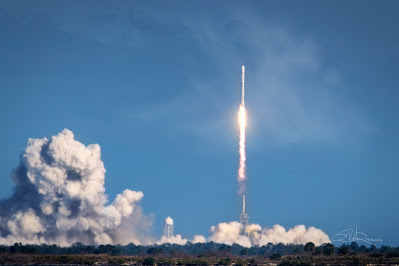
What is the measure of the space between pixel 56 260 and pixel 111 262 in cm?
1760

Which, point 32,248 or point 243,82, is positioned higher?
point 243,82

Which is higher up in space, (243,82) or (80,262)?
(243,82)

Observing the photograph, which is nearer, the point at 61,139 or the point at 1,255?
the point at 1,255

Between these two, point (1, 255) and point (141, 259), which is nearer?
point (1, 255)

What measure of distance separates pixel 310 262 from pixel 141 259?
2215 inches

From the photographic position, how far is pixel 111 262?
191375 mm

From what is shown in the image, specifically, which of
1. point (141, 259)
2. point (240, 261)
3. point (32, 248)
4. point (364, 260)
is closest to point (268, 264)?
point (240, 261)

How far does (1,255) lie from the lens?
18438 cm

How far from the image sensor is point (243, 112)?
198m

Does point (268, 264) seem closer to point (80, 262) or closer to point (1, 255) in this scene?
point (80, 262)

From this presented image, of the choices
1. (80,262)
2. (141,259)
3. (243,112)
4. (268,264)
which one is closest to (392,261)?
(268,264)

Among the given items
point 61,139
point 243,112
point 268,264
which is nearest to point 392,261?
point 268,264

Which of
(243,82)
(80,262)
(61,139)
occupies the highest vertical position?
(243,82)

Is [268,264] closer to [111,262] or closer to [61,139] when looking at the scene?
[111,262]
